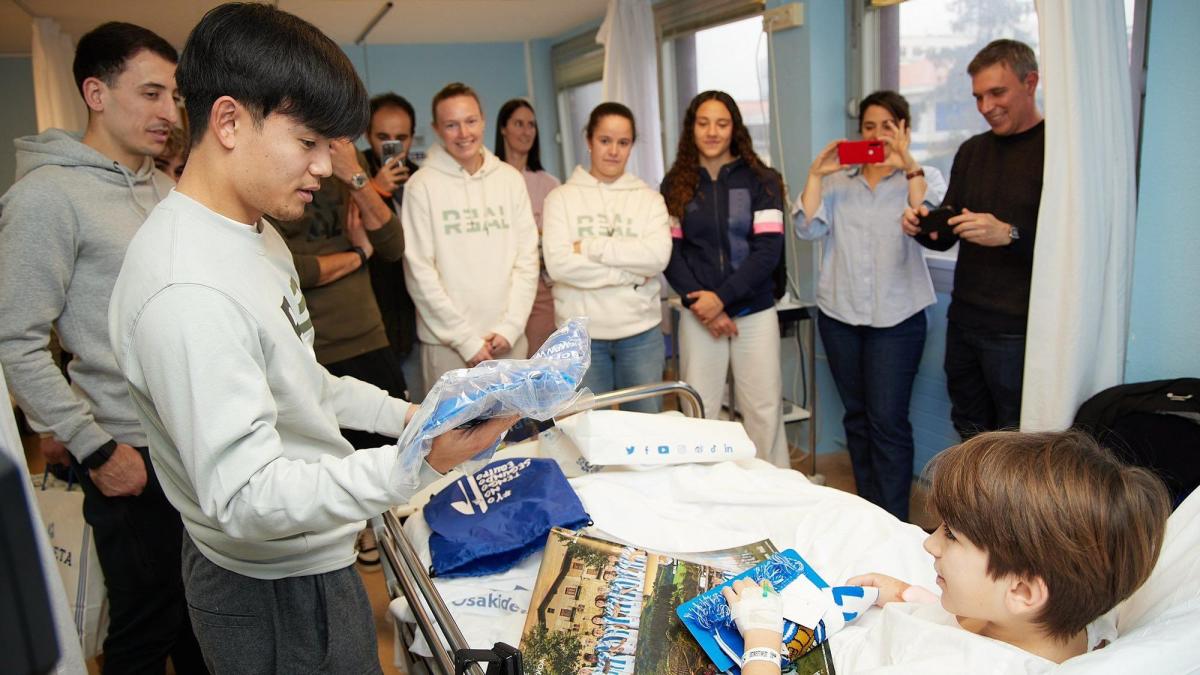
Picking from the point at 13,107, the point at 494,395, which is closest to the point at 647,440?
the point at 494,395

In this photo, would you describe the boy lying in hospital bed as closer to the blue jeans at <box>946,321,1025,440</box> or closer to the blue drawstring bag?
the blue drawstring bag

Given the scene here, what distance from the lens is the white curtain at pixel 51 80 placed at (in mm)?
4766

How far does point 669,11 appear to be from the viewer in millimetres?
4734

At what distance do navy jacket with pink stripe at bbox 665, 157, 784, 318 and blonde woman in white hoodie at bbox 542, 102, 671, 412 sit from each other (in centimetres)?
14

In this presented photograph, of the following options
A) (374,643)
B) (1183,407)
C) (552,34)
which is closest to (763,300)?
(1183,407)

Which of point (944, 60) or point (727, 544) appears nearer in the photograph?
point (727, 544)

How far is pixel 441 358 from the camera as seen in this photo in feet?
10.1

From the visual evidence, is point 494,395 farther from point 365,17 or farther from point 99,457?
point 365,17

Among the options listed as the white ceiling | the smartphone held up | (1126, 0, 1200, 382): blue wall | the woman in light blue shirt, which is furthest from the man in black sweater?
the white ceiling

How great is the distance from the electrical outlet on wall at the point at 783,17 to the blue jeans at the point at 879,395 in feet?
4.45

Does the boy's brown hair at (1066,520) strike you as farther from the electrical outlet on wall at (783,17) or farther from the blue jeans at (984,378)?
the electrical outlet on wall at (783,17)

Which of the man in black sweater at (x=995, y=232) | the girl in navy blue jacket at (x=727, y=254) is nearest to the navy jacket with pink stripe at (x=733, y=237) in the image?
the girl in navy blue jacket at (x=727, y=254)

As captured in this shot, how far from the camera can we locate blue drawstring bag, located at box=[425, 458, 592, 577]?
175cm

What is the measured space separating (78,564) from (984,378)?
2.98 metres
